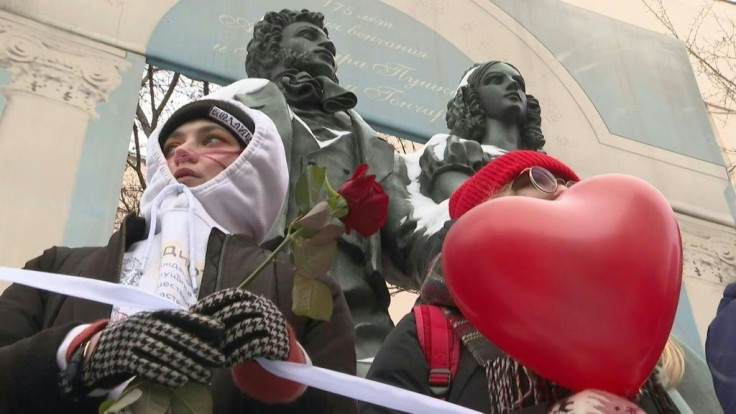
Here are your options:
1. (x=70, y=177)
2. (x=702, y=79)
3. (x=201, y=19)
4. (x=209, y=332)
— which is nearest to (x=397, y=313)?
(x=702, y=79)

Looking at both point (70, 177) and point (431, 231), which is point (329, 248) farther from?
point (70, 177)

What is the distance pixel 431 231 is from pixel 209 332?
6.56 feet

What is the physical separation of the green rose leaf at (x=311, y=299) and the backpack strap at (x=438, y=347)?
416 mm

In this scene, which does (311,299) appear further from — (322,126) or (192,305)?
(322,126)

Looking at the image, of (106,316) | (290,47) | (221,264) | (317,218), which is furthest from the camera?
(290,47)

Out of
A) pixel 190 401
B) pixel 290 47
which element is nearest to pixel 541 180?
pixel 190 401

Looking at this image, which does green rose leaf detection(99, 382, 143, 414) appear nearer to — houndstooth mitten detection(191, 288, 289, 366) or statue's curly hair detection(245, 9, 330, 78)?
houndstooth mitten detection(191, 288, 289, 366)

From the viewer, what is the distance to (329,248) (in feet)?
3.70

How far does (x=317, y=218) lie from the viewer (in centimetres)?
111

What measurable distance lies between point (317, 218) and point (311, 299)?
10 centimetres

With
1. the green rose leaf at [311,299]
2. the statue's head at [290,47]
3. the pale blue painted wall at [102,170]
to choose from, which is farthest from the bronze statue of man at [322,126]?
the green rose leaf at [311,299]

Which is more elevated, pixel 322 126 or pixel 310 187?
pixel 310 187

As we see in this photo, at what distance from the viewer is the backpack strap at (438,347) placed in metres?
1.48

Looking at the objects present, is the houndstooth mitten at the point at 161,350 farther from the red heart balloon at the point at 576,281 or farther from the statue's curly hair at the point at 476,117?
the statue's curly hair at the point at 476,117
